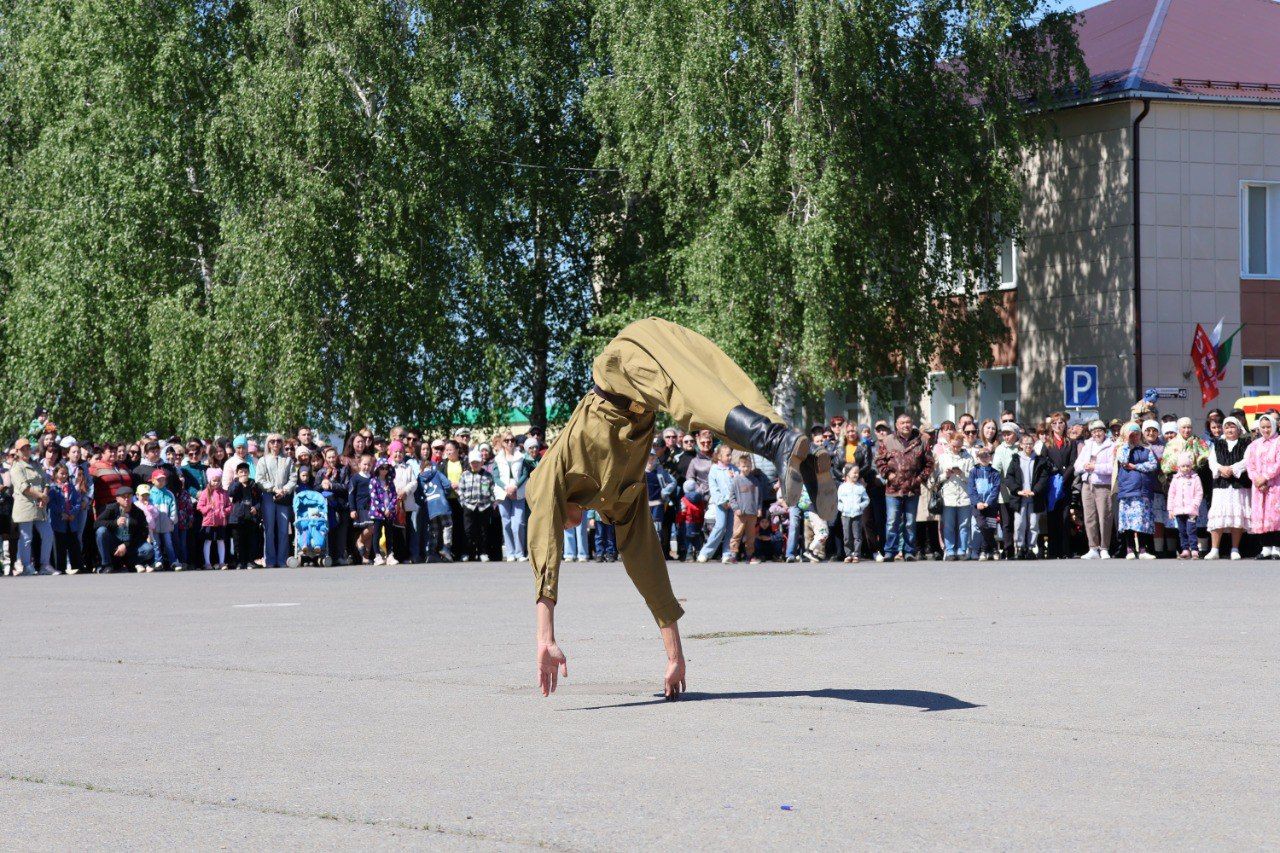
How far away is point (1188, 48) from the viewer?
3753 centimetres

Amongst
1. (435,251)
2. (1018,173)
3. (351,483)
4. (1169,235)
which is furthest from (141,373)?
(1169,235)

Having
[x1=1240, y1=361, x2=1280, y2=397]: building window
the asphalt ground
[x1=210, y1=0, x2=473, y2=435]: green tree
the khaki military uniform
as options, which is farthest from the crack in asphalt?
[x1=1240, y1=361, x2=1280, y2=397]: building window

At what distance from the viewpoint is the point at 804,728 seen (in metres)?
7.38

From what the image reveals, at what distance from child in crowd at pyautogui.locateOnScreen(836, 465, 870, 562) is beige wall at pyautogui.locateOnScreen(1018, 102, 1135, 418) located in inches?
532

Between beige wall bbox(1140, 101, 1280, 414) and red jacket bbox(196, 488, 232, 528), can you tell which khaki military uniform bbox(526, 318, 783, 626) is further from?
beige wall bbox(1140, 101, 1280, 414)

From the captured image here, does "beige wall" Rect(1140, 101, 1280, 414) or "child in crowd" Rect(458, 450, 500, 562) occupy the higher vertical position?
"beige wall" Rect(1140, 101, 1280, 414)

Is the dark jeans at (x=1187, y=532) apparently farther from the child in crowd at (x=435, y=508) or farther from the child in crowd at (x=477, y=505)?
the child in crowd at (x=435, y=508)

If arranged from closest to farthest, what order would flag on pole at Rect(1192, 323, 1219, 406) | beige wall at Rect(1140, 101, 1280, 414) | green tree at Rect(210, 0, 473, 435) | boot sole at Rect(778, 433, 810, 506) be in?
boot sole at Rect(778, 433, 810, 506) < flag on pole at Rect(1192, 323, 1219, 406) < green tree at Rect(210, 0, 473, 435) < beige wall at Rect(1140, 101, 1280, 414)

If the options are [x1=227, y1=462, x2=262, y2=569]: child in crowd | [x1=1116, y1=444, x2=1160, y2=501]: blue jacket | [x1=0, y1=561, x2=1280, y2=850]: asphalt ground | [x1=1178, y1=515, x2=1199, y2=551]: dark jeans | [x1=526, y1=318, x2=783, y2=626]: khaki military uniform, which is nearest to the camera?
[x1=0, y1=561, x2=1280, y2=850]: asphalt ground

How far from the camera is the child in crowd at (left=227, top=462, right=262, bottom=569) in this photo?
2527 cm

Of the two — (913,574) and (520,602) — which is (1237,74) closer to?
(913,574)

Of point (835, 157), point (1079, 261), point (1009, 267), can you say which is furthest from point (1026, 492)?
point (1009, 267)

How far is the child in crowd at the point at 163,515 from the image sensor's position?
2490cm

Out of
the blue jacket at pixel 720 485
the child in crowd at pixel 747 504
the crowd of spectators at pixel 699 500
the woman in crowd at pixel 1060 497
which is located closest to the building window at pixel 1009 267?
the crowd of spectators at pixel 699 500
